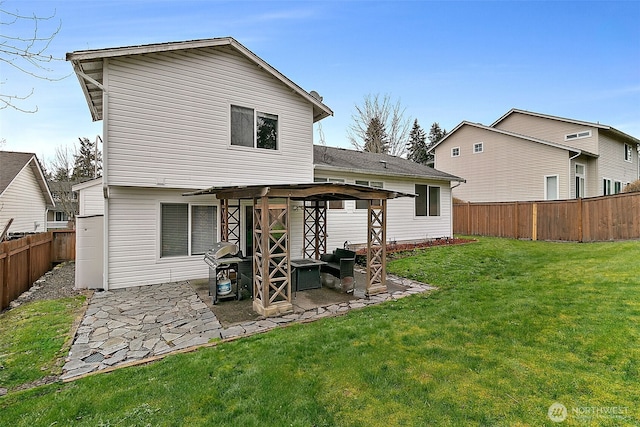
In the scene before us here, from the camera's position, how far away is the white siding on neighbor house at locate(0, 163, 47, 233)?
14.9 m

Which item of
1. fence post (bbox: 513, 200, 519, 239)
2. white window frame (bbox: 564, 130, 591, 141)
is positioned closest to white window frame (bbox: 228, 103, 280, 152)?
fence post (bbox: 513, 200, 519, 239)

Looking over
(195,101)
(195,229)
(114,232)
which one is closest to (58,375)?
(114,232)

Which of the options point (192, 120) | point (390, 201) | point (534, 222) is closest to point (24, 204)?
point (192, 120)

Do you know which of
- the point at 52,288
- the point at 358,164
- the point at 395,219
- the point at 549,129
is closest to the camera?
the point at 52,288

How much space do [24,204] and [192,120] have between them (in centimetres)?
1629

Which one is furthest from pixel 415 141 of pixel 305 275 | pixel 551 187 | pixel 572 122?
pixel 305 275

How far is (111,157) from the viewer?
693 centimetres

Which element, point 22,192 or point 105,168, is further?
point 22,192

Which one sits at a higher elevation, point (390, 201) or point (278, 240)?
point (390, 201)

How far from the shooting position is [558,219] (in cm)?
1296

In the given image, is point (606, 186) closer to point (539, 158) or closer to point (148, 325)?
point (539, 158)

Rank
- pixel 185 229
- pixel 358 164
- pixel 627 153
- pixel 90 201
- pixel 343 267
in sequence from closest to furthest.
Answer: pixel 343 267 → pixel 185 229 → pixel 90 201 → pixel 358 164 → pixel 627 153

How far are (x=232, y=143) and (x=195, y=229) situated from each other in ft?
8.77

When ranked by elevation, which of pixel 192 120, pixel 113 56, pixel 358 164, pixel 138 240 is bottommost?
pixel 138 240
